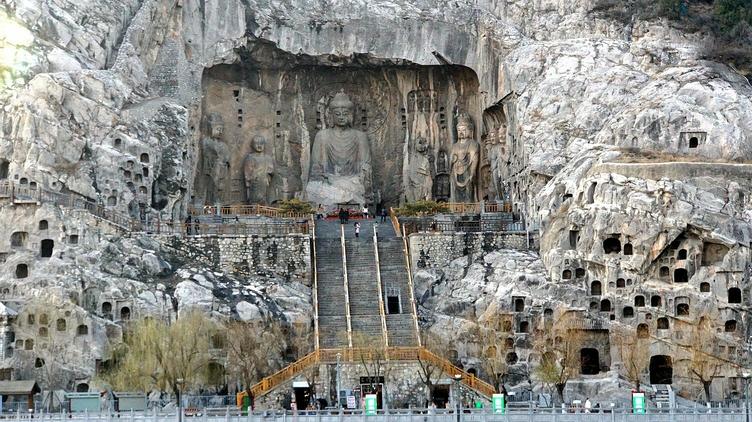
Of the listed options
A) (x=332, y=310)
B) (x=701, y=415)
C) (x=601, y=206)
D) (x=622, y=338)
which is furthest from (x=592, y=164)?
(x=701, y=415)

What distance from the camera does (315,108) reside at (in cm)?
9662

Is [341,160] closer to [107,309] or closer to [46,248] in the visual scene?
[46,248]

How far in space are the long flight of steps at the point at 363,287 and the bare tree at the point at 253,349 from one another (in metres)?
3.50

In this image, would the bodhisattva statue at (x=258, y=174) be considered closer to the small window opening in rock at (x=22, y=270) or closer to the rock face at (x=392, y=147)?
the rock face at (x=392, y=147)

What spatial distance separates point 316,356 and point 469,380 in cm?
655

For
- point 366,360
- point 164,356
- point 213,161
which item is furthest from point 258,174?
point 164,356

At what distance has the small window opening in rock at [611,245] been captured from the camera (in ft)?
257

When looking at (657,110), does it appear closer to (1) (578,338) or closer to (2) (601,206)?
(2) (601,206)

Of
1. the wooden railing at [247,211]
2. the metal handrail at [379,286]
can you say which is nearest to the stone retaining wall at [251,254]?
the metal handrail at [379,286]

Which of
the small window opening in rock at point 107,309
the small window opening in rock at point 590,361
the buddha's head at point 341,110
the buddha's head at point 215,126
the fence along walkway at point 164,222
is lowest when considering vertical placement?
the small window opening in rock at point 590,361

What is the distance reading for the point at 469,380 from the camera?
73.5 meters

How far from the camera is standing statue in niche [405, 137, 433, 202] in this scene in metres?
95.2

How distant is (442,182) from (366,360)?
76.7 feet

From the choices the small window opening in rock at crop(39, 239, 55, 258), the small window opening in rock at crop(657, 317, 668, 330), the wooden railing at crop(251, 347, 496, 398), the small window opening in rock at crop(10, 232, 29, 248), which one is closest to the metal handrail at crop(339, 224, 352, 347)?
the wooden railing at crop(251, 347, 496, 398)
